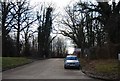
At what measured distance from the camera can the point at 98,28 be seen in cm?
6175

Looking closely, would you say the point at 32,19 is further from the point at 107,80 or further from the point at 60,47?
the point at 60,47

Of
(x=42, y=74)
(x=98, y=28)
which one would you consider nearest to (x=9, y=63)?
(x=42, y=74)

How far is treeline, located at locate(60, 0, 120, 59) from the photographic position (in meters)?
41.3

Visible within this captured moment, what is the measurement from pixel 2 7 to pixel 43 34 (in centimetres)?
3048

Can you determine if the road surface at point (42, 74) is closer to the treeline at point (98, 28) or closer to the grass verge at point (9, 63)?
the grass verge at point (9, 63)

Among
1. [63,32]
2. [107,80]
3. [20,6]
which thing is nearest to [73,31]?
[63,32]

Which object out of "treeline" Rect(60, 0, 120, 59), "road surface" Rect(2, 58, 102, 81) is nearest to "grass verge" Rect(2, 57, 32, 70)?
"road surface" Rect(2, 58, 102, 81)

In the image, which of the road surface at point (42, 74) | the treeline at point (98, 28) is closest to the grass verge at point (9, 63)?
the road surface at point (42, 74)

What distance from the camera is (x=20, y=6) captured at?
191 ft

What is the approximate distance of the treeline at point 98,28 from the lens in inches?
1625

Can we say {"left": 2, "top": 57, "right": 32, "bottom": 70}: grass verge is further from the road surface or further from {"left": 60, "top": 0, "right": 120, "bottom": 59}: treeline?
{"left": 60, "top": 0, "right": 120, "bottom": 59}: treeline

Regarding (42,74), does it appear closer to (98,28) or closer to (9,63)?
(9,63)

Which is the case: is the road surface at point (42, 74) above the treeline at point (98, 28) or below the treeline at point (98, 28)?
below

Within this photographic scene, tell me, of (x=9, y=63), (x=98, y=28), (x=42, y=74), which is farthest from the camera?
(x=98, y=28)
